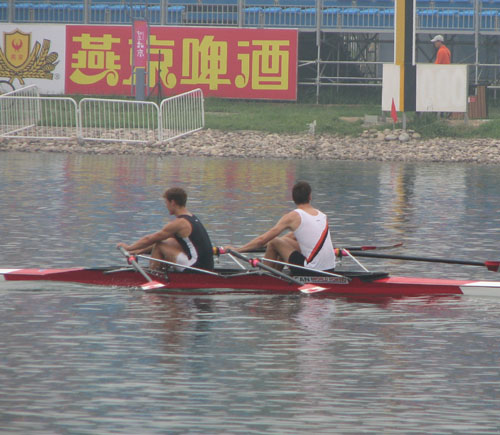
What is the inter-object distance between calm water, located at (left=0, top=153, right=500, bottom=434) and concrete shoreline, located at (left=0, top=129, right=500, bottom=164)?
1194 cm

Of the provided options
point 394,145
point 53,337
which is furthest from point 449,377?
point 394,145

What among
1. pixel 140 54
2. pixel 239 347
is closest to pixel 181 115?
pixel 140 54

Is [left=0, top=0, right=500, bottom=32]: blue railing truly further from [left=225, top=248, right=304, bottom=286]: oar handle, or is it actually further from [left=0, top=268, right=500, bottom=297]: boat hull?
[left=225, top=248, right=304, bottom=286]: oar handle

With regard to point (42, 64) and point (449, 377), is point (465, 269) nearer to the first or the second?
point (449, 377)

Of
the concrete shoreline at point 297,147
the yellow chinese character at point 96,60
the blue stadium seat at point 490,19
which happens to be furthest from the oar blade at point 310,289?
the blue stadium seat at point 490,19

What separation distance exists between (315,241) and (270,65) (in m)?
23.7

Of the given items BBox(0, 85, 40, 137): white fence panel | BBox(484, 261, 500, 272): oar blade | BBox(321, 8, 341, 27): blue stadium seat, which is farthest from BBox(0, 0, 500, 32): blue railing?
BBox(484, 261, 500, 272): oar blade

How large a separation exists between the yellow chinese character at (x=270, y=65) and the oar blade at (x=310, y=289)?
23.7 m

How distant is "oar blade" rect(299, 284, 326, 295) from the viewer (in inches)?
506

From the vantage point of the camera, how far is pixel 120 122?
3444 cm

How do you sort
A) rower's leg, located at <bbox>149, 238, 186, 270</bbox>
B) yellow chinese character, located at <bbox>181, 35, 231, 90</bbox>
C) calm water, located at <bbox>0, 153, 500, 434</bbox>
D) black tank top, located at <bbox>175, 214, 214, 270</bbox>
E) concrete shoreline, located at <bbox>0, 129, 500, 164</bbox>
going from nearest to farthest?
calm water, located at <bbox>0, 153, 500, 434</bbox> < black tank top, located at <bbox>175, 214, 214, 270</bbox> < rower's leg, located at <bbox>149, 238, 186, 270</bbox> < concrete shoreline, located at <bbox>0, 129, 500, 164</bbox> < yellow chinese character, located at <bbox>181, 35, 231, 90</bbox>

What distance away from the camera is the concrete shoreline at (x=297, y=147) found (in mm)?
31844

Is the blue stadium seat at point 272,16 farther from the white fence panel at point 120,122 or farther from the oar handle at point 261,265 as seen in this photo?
the oar handle at point 261,265

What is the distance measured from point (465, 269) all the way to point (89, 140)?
65.3 ft
